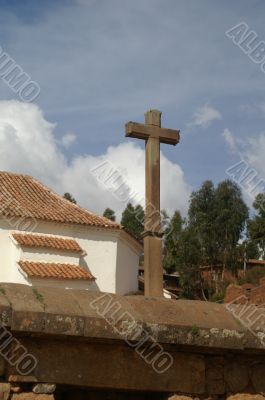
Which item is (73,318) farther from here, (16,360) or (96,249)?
(96,249)

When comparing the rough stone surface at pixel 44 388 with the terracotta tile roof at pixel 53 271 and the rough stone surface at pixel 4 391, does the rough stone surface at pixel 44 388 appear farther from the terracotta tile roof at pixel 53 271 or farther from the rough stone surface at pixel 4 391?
the terracotta tile roof at pixel 53 271

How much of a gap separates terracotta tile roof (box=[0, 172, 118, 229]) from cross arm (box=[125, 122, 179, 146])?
11.4m

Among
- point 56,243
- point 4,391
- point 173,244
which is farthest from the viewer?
point 173,244

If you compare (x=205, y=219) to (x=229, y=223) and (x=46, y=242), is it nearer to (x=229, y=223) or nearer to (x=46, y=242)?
(x=229, y=223)

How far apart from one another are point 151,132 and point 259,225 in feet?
124

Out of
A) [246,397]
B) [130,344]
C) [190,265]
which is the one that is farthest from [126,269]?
[190,265]

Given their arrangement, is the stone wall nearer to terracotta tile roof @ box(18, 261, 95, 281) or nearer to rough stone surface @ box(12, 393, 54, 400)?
rough stone surface @ box(12, 393, 54, 400)

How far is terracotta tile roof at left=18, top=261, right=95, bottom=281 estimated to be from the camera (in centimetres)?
1590

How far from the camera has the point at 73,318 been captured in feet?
10.4

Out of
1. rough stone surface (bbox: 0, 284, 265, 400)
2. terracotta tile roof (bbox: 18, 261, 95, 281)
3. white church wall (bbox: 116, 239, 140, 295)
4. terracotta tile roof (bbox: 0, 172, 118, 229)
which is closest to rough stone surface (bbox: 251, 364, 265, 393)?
rough stone surface (bbox: 0, 284, 265, 400)

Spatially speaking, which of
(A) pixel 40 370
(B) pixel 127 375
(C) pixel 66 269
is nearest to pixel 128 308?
(B) pixel 127 375

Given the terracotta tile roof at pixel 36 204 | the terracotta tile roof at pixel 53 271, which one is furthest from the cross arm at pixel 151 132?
the terracotta tile roof at pixel 36 204

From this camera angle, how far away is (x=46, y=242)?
57.2 feet

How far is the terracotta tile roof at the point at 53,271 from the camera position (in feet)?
52.2
